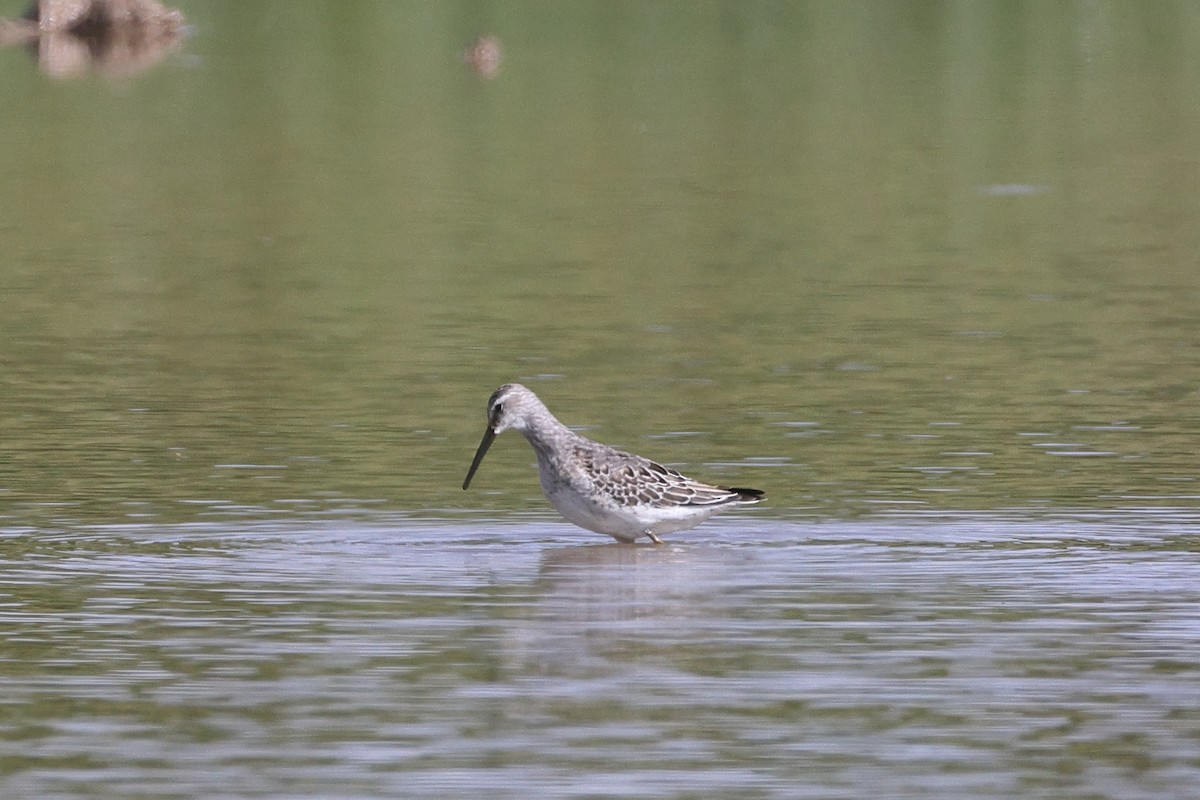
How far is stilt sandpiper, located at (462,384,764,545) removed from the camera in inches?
631

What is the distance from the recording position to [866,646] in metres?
12.9

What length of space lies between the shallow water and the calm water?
1.4 inches

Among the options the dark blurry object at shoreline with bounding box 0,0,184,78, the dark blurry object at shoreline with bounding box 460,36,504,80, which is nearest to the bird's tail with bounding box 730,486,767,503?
the dark blurry object at shoreline with bounding box 460,36,504,80

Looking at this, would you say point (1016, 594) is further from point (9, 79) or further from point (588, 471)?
point (9, 79)

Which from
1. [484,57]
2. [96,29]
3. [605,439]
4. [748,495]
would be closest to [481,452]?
[748,495]

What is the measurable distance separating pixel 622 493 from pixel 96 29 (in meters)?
45.2

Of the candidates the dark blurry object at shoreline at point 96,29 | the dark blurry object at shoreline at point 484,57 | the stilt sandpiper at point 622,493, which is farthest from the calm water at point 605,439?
the dark blurry object at shoreline at point 96,29

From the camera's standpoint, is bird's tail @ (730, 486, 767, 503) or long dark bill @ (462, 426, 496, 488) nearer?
bird's tail @ (730, 486, 767, 503)

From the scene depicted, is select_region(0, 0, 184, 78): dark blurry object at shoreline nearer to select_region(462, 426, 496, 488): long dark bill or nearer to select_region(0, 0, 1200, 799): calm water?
select_region(0, 0, 1200, 799): calm water

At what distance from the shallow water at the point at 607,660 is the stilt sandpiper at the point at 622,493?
0.20m

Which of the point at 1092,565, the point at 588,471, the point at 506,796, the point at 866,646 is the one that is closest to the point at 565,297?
the point at 588,471

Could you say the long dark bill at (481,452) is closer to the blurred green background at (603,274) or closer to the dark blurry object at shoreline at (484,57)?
the blurred green background at (603,274)

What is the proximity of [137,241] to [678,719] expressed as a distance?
20259 mm

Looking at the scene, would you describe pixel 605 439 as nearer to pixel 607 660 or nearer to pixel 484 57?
pixel 607 660
